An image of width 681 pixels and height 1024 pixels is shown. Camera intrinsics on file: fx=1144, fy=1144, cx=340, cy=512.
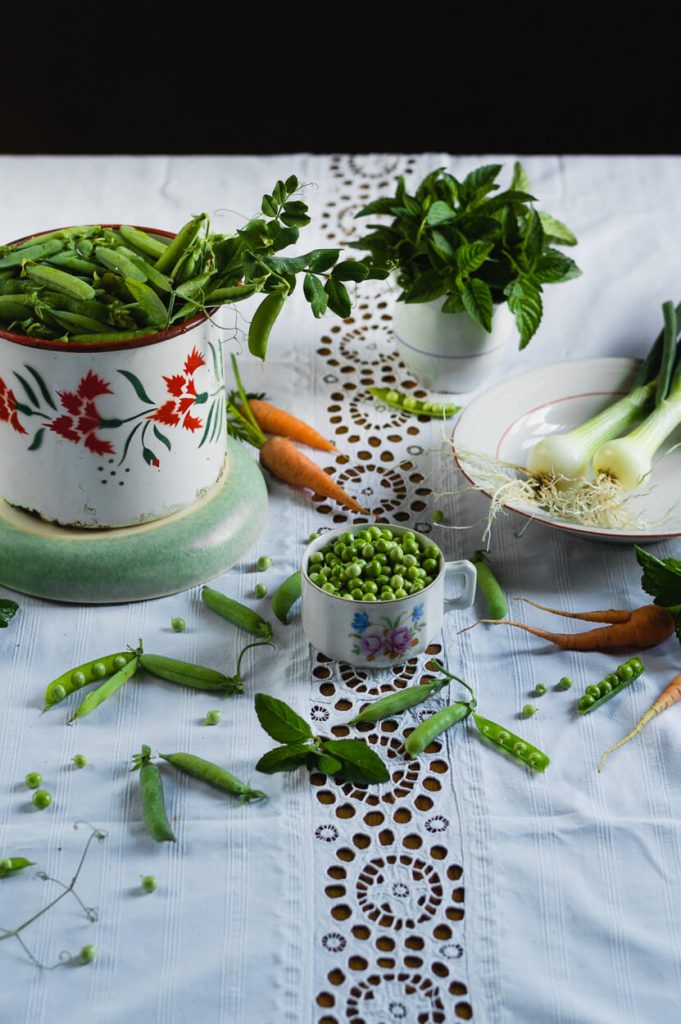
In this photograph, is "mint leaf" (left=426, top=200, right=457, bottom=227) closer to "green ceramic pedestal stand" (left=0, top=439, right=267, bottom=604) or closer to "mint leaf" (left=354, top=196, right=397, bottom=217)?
"mint leaf" (left=354, top=196, right=397, bottom=217)

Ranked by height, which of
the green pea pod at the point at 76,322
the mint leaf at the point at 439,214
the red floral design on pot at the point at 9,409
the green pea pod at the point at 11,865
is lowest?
the green pea pod at the point at 11,865

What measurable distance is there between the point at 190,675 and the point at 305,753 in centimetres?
17

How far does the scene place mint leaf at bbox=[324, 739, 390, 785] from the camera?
1.07 metres

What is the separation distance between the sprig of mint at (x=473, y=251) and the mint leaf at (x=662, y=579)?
0.38 m

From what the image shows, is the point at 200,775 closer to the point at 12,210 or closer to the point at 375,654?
the point at 375,654

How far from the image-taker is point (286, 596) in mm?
1280

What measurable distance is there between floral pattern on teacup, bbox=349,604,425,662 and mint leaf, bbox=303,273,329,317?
0.31 metres

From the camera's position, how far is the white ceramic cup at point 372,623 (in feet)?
3.78

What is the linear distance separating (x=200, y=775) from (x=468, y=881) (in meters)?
0.27

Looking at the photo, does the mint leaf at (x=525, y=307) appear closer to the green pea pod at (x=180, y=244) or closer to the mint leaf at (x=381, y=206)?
the mint leaf at (x=381, y=206)

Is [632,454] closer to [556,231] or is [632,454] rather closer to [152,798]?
[556,231]
